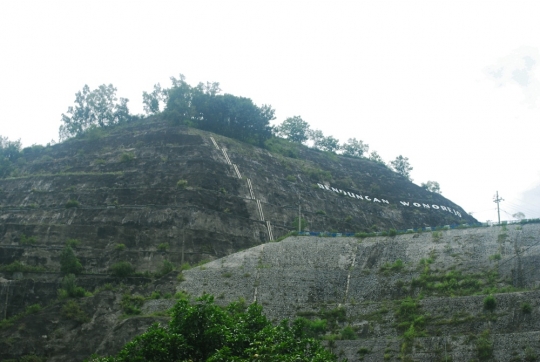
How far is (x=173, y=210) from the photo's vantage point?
46312mm

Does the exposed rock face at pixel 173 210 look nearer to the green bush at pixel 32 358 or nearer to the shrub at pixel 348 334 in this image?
the green bush at pixel 32 358

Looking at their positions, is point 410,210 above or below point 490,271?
above

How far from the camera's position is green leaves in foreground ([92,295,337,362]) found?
18547 mm

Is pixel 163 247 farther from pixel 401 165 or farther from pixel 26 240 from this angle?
pixel 401 165

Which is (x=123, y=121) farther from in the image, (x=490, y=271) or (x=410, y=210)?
(x=490, y=271)

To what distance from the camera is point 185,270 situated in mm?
40062

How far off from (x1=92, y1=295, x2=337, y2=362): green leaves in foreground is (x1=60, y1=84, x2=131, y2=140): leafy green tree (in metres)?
52.3

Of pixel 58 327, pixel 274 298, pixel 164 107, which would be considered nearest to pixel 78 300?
pixel 58 327

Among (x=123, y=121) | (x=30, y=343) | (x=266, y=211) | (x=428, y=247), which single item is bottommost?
(x=30, y=343)

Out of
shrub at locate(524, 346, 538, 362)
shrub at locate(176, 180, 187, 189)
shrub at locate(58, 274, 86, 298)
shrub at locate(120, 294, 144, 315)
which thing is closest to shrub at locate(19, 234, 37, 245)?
shrub at locate(58, 274, 86, 298)

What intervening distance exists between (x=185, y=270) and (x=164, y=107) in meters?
32.7

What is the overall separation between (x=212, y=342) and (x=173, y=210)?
27.3 metres

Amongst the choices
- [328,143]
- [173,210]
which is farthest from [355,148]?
[173,210]

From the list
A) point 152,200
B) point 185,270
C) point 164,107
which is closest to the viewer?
point 185,270
